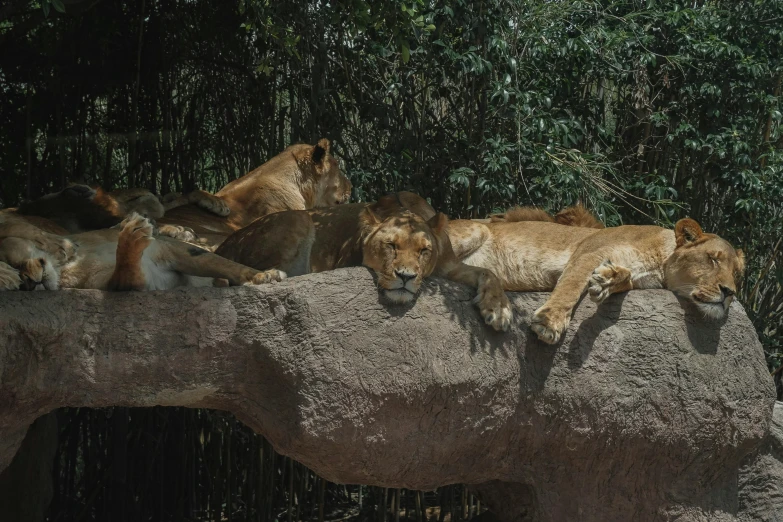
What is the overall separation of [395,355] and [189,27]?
4756mm

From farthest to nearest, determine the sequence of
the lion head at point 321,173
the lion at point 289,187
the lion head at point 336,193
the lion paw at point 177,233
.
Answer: the lion head at point 336,193, the lion head at point 321,173, the lion at point 289,187, the lion paw at point 177,233

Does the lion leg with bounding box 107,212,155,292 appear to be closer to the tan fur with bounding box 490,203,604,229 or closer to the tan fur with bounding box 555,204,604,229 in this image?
the tan fur with bounding box 490,203,604,229

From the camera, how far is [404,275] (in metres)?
5.45

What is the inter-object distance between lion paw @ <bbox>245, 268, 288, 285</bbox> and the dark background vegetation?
246 centimetres

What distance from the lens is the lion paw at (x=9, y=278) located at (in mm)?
4980

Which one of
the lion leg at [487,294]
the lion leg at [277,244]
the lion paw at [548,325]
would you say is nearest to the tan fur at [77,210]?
the lion leg at [277,244]

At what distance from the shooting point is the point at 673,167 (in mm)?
9195

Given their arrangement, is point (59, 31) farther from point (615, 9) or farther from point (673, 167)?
point (673, 167)

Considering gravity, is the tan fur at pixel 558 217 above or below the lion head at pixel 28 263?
above

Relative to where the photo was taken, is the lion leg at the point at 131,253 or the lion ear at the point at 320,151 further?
the lion ear at the point at 320,151

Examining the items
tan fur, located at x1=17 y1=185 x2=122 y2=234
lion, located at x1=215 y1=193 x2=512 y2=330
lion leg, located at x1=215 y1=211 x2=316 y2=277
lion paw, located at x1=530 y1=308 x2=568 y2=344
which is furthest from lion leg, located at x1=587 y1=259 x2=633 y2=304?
tan fur, located at x1=17 y1=185 x2=122 y2=234

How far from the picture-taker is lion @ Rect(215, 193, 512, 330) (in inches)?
219

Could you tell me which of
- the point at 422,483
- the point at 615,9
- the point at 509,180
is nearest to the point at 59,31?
the point at 509,180

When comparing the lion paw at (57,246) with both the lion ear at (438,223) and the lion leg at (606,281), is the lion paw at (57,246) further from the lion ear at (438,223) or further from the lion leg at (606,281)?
the lion leg at (606,281)
